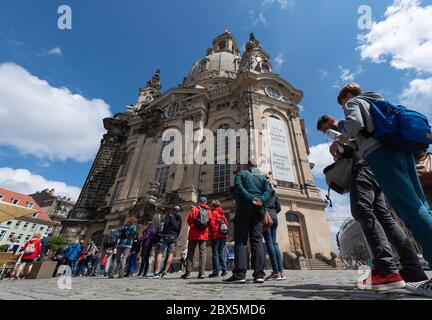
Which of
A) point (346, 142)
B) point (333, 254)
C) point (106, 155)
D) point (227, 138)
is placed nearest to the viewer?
point (346, 142)

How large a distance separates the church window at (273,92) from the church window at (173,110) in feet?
32.4

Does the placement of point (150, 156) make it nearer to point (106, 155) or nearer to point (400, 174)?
point (106, 155)

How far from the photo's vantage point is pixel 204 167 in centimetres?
1872

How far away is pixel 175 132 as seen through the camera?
72.8 feet

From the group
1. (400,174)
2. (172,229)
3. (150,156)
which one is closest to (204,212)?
(172,229)

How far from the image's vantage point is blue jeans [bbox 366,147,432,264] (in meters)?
1.81

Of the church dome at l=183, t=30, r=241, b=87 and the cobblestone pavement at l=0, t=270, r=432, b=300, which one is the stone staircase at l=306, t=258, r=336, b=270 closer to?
the cobblestone pavement at l=0, t=270, r=432, b=300

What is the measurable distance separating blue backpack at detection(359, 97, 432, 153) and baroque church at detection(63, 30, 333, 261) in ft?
38.0

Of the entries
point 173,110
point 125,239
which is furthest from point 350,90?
point 173,110

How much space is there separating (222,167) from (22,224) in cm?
4907

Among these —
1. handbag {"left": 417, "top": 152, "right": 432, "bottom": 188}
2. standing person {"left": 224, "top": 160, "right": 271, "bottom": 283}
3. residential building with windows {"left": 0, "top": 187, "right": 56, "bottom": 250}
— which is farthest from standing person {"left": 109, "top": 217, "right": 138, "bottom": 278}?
residential building with windows {"left": 0, "top": 187, "right": 56, "bottom": 250}

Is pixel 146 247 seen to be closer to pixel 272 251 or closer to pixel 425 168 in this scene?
pixel 272 251

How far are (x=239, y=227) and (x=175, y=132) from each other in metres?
19.6

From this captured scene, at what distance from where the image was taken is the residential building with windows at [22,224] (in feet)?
136
